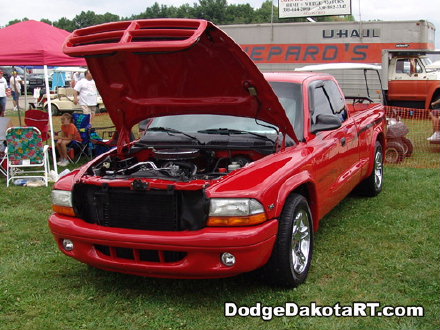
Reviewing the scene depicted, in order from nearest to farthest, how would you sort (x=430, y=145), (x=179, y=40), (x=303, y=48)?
(x=179, y=40) → (x=430, y=145) → (x=303, y=48)

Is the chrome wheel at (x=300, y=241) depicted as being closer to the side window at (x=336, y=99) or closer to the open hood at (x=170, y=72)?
the open hood at (x=170, y=72)

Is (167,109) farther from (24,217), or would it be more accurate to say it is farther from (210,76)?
(24,217)

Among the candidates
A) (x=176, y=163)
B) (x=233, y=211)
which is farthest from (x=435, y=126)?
(x=233, y=211)

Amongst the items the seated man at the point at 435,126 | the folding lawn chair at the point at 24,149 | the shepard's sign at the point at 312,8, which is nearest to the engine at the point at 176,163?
the folding lawn chair at the point at 24,149

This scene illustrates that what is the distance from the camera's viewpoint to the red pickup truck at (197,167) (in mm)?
3424

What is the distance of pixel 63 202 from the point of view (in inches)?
154

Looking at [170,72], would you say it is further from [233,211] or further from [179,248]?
[179,248]

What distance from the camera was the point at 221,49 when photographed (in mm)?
3652

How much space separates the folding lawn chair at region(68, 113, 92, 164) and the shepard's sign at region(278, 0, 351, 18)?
16455mm

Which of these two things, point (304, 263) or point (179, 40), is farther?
point (304, 263)

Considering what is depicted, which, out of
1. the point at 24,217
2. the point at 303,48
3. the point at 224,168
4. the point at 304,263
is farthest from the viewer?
the point at 303,48

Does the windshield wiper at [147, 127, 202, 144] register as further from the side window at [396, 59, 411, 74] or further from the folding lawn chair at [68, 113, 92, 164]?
the side window at [396, 59, 411, 74]

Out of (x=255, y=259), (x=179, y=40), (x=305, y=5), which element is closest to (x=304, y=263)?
(x=255, y=259)

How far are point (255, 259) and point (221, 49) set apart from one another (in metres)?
1.47
